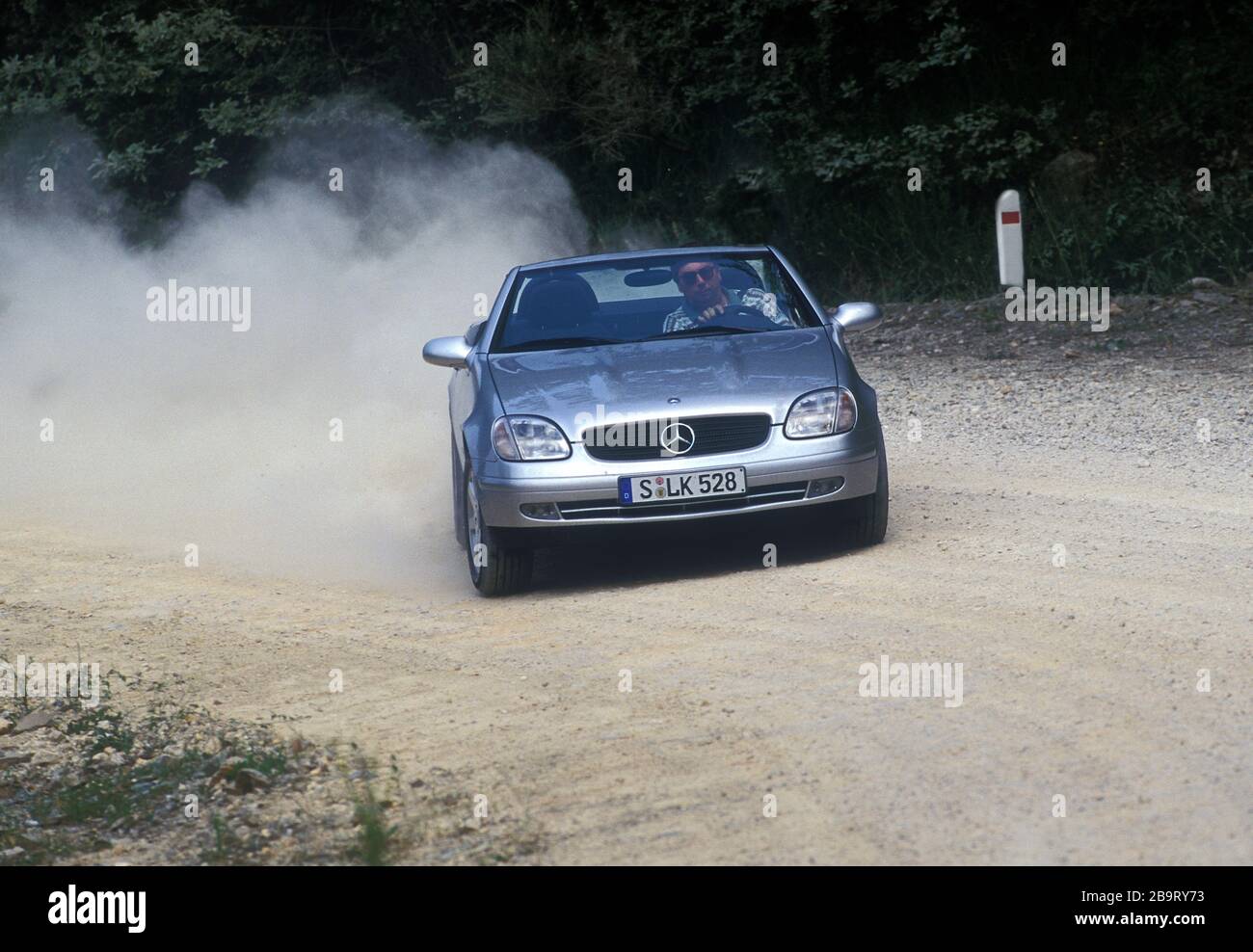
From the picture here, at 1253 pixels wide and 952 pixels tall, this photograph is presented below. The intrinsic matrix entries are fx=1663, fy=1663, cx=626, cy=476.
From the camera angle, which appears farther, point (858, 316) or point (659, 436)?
point (858, 316)

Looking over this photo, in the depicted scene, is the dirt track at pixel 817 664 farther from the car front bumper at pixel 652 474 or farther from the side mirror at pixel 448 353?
the side mirror at pixel 448 353

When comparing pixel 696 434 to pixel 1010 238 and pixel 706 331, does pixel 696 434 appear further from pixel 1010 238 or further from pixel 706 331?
pixel 1010 238

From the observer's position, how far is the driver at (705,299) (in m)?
8.80

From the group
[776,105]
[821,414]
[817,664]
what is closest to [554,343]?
[821,414]

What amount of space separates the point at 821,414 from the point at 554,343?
5.10ft

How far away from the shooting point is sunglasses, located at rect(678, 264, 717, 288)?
9008mm

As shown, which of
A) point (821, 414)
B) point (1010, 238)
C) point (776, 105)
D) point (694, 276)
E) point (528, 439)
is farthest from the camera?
point (776, 105)

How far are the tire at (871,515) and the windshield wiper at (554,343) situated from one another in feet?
5.03

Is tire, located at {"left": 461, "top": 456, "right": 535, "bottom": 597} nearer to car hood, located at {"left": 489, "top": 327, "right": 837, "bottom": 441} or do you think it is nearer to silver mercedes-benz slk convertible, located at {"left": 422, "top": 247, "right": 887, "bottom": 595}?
silver mercedes-benz slk convertible, located at {"left": 422, "top": 247, "right": 887, "bottom": 595}

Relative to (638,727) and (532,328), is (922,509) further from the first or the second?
(638,727)

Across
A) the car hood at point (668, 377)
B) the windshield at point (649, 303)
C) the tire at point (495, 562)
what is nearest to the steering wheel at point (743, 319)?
the windshield at point (649, 303)

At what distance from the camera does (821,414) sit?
787 centimetres

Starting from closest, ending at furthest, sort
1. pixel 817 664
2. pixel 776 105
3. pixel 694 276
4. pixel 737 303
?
1. pixel 817 664
2. pixel 737 303
3. pixel 694 276
4. pixel 776 105

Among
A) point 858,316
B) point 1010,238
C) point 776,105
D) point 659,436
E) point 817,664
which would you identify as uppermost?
point 776,105
